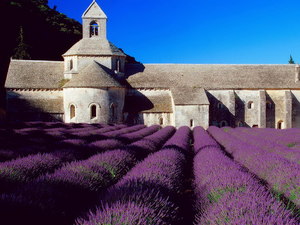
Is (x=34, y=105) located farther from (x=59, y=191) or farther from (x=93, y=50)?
(x=59, y=191)

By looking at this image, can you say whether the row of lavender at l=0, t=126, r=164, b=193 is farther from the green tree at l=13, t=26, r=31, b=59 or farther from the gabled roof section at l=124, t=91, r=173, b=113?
the green tree at l=13, t=26, r=31, b=59

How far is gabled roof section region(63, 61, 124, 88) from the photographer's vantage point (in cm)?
3097

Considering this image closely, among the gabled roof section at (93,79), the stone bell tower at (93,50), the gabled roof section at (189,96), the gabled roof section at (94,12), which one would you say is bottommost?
the gabled roof section at (189,96)

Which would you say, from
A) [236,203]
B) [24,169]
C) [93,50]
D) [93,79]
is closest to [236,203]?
[236,203]

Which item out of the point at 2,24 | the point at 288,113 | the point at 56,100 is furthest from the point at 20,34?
the point at 288,113

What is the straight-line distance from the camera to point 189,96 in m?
34.2

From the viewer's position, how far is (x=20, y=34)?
1959 inches

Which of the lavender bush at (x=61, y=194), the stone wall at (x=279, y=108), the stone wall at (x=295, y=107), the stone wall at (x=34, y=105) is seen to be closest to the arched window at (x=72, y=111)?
the stone wall at (x=34, y=105)

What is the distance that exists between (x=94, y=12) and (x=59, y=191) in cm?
3443

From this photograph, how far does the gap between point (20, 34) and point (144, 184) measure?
163ft

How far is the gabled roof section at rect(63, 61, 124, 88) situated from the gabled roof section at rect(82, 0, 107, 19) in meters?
6.63

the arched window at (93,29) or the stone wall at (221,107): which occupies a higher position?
the arched window at (93,29)

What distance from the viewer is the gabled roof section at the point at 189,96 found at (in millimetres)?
33469

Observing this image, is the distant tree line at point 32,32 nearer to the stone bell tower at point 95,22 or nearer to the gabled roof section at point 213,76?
the stone bell tower at point 95,22
